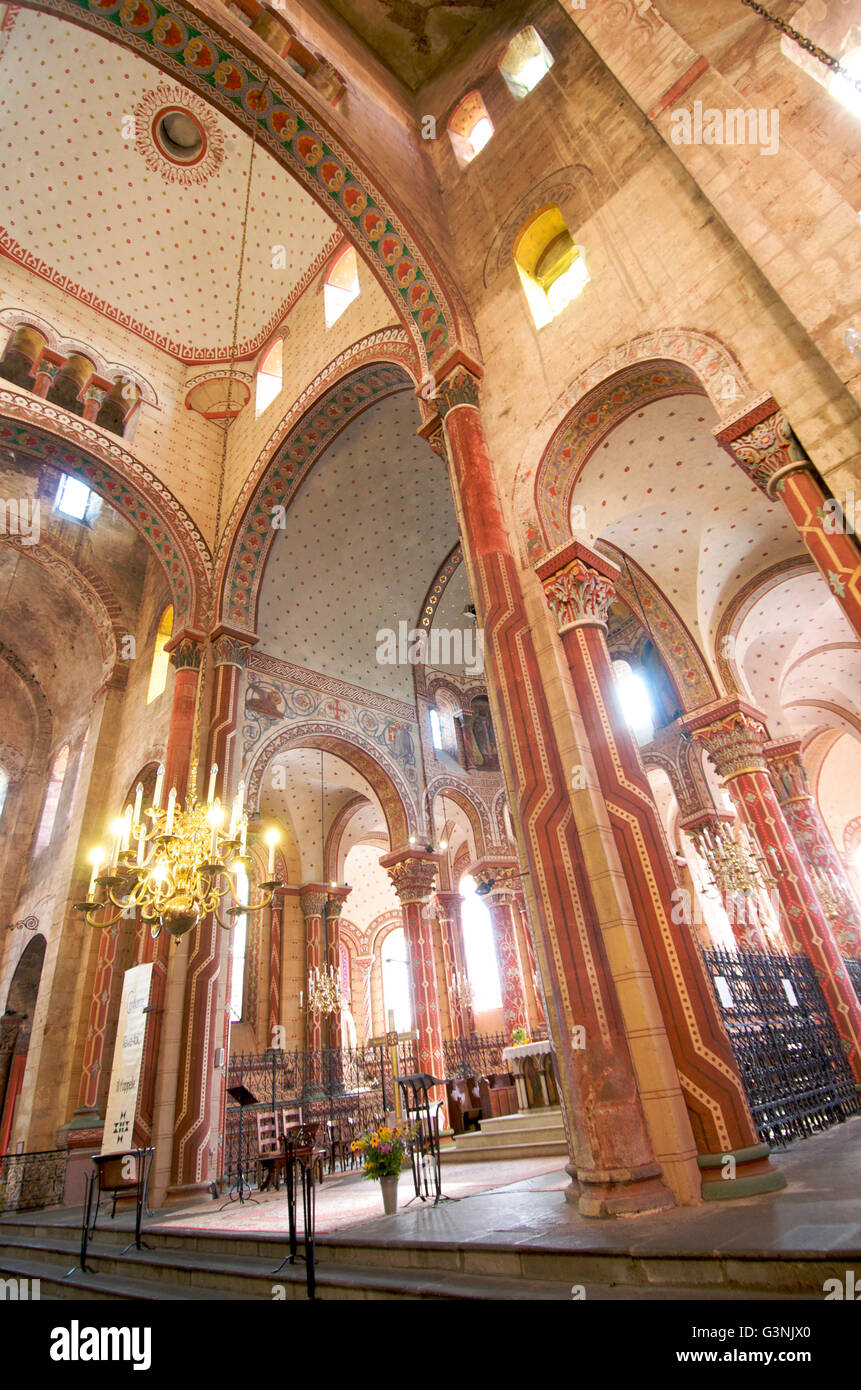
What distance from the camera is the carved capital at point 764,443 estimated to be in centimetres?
498

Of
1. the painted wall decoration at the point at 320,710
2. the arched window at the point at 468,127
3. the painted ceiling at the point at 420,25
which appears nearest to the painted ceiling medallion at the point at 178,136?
the painted ceiling at the point at 420,25

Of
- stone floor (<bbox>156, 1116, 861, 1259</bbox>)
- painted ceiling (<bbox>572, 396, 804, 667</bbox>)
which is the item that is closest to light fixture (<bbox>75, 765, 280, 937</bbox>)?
stone floor (<bbox>156, 1116, 861, 1259</bbox>)

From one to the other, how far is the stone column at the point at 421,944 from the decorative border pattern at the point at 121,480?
20.0 ft

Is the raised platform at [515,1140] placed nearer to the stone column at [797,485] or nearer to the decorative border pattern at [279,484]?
the stone column at [797,485]

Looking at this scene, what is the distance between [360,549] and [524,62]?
25.2 feet

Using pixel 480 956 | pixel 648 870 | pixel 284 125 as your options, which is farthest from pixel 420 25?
pixel 480 956

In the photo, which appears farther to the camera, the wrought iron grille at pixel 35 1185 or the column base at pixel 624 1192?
the wrought iron grille at pixel 35 1185

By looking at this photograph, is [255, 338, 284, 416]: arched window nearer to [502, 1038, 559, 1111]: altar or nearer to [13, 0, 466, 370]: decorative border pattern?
[13, 0, 466, 370]: decorative border pattern

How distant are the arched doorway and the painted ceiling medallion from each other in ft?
50.5

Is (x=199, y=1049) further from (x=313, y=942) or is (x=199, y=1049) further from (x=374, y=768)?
(x=313, y=942)

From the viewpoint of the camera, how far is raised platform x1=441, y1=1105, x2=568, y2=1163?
323 inches

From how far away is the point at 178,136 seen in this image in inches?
486

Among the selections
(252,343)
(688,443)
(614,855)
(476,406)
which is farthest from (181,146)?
(614,855)
